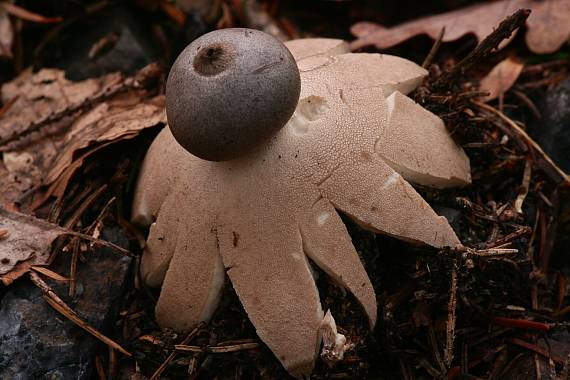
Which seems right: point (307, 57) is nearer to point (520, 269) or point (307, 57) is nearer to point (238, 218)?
point (238, 218)

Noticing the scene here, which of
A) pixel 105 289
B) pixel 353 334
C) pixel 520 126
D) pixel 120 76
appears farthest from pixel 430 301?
pixel 120 76

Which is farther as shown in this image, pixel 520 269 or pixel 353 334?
pixel 520 269

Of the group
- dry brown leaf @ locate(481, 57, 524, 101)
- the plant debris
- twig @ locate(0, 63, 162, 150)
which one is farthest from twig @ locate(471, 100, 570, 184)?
twig @ locate(0, 63, 162, 150)

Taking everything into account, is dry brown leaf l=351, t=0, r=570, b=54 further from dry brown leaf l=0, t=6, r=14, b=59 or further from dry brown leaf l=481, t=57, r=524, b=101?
dry brown leaf l=0, t=6, r=14, b=59

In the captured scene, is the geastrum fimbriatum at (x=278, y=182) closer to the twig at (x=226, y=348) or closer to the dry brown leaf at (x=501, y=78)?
the twig at (x=226, y=348)

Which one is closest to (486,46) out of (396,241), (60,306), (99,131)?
(396,241)

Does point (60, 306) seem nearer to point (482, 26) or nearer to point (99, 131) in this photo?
point (99, 131)
